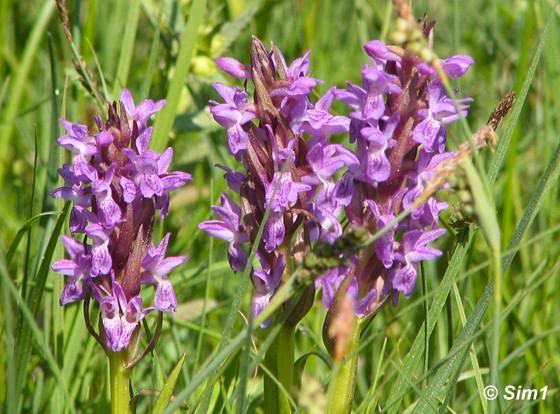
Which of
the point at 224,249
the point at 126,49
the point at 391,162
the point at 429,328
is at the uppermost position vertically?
the point at 126,49

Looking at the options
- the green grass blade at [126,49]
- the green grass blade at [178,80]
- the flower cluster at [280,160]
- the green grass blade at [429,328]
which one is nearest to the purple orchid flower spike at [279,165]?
the flower cluster at [280,160]

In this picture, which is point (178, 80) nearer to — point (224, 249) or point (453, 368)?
point (224, 249)

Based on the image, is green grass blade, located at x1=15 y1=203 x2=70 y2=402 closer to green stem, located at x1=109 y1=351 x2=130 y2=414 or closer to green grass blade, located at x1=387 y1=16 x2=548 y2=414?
green stem, located at x1=109 y1=351 x2=130 y2=414

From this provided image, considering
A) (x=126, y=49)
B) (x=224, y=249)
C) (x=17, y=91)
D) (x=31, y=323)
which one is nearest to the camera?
(x=31, y=323)

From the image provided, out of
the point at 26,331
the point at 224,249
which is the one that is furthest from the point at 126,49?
the point at 26,331

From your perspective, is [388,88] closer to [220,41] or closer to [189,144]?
[220,41]

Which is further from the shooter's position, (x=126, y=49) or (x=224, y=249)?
(x=224, y=249)

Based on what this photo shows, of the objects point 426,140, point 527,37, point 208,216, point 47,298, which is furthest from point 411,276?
point 527,37
